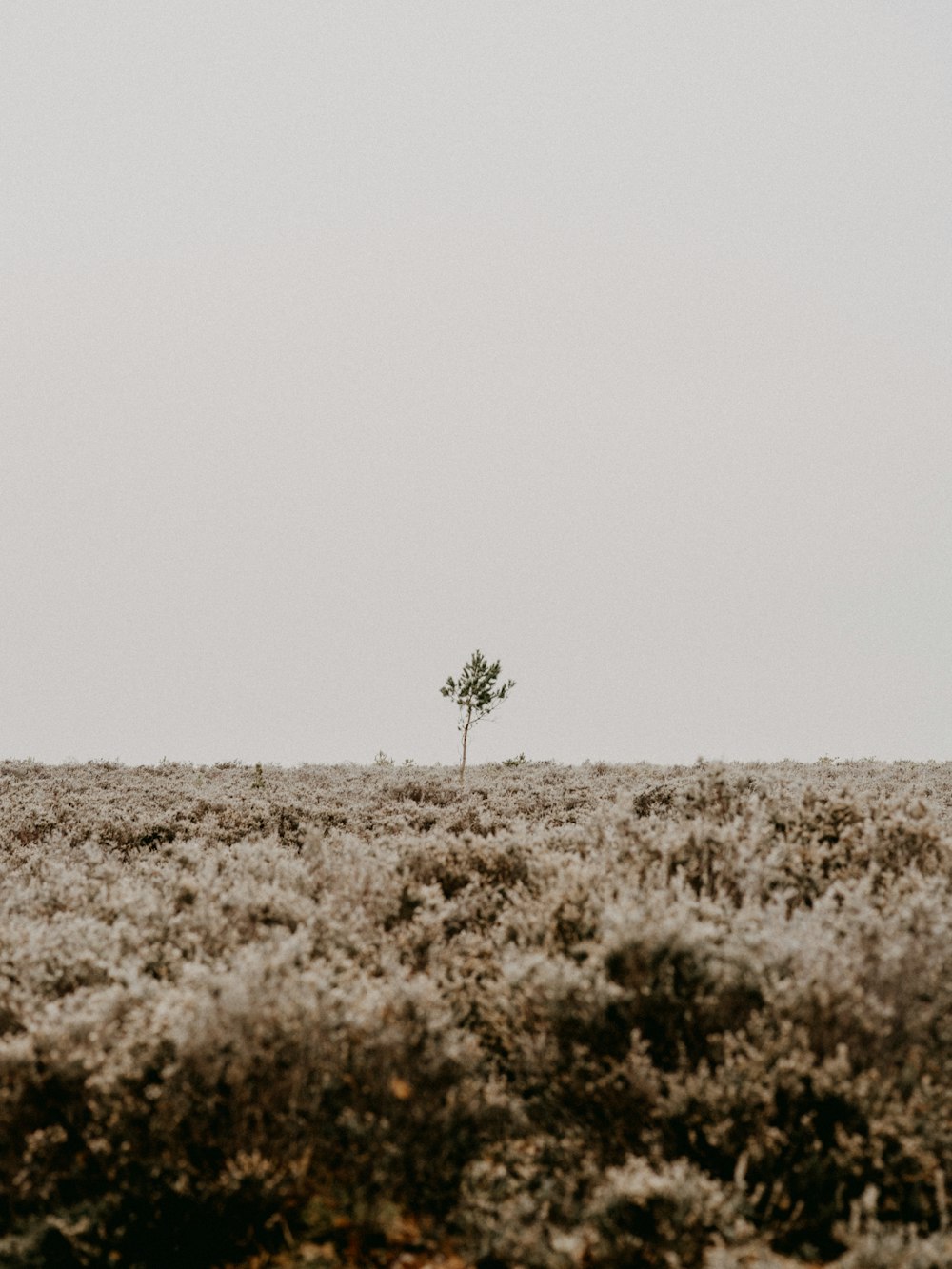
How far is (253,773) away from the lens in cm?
2661

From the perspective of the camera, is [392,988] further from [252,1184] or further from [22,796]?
[22,796]

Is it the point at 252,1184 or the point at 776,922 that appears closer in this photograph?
the point at 252,1184

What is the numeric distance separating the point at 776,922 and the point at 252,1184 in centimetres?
329

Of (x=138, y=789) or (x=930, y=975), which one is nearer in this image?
(x=930, y=975)

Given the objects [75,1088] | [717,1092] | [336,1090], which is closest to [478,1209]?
[336,1090]

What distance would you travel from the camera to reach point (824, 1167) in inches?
146

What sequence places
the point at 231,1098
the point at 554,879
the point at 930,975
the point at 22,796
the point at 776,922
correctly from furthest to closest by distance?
the point at 22,796 → the point at 554,879 → the point at 776,922 → the point at 930,975 → the point at 231,1098

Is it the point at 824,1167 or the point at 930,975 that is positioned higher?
the point at 930,975

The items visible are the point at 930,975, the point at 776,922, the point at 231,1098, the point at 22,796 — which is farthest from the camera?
the point at 22,796

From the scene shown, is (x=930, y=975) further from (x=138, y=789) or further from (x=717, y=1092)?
(x=138, y=789)

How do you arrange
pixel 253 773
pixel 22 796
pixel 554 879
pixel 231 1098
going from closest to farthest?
pixel 231 1098 → pixel 554 879 → pixel 22 796 → pixel 253 773

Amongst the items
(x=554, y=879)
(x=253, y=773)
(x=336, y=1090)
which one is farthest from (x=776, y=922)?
(x=253, y=773)

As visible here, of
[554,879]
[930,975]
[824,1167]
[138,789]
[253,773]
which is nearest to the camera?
[824,1167]

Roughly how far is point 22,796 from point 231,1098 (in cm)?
1788
